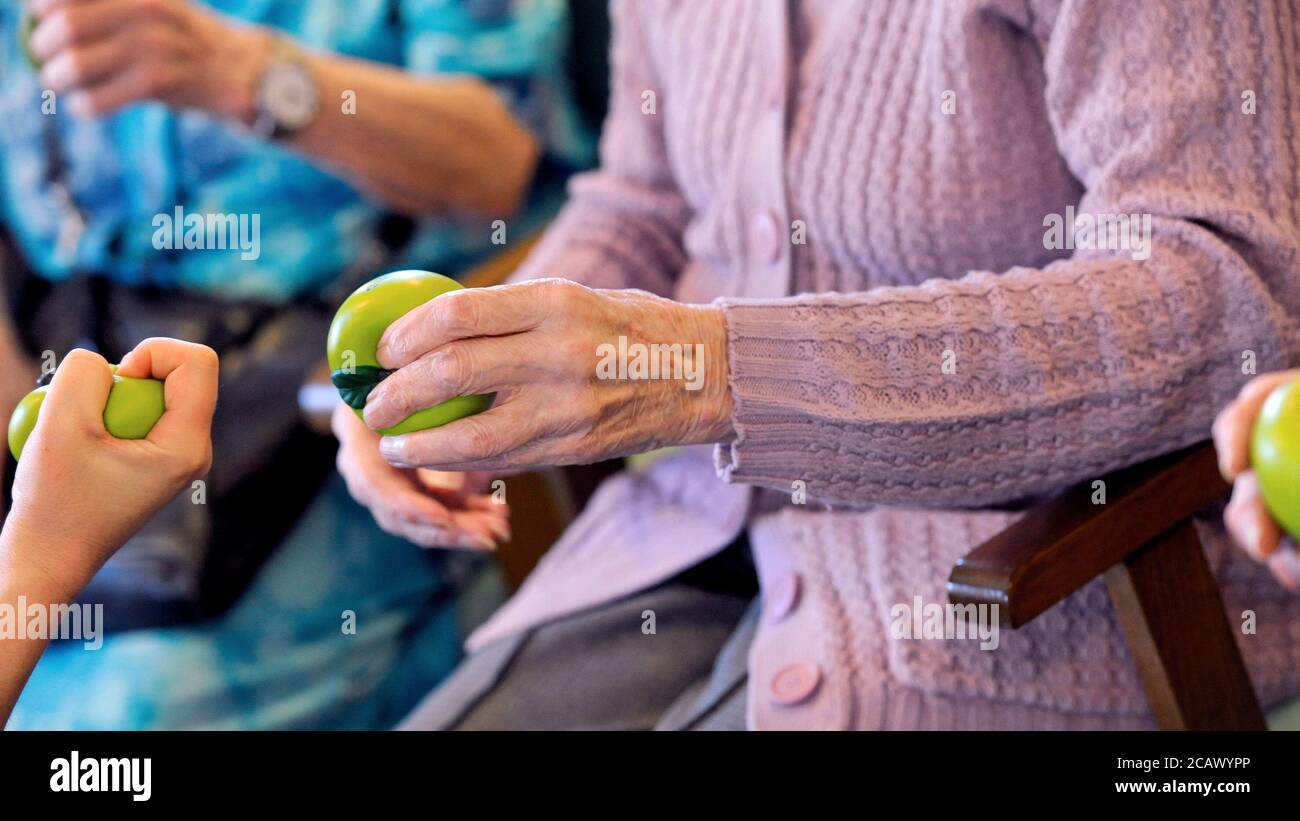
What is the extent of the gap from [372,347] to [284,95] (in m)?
0.72

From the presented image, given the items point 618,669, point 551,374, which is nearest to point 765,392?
point 551,374

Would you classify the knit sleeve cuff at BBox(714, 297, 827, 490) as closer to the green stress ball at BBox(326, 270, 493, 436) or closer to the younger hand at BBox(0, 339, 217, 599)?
the green stress ball at BBox(326, 270, 493, 436)

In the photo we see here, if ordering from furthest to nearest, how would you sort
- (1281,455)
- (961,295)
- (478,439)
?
(961,295)
(478,439)
(1281,455)

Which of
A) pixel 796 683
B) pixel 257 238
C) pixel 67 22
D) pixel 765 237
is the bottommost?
pixel 796 683

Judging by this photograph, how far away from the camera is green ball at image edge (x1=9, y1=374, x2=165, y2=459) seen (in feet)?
2.39

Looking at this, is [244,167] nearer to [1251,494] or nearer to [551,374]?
[551,374]

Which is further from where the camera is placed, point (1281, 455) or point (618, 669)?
point (618, 669)

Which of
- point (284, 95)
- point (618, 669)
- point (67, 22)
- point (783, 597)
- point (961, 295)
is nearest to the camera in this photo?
point (961, 295)

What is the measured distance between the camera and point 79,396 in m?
0.72

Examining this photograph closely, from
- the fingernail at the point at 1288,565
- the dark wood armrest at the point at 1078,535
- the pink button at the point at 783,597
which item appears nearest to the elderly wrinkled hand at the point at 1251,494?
the fingernail at the point at 1288,565

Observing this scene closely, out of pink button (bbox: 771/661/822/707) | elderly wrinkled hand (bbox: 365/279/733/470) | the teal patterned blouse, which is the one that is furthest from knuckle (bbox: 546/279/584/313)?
the teal patterned blouse

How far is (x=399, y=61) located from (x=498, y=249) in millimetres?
239

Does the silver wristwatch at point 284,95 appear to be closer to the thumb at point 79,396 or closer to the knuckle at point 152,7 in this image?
the knuckle at point 152,7
